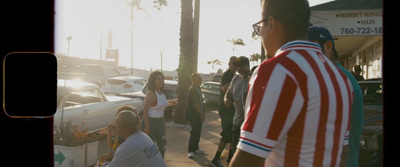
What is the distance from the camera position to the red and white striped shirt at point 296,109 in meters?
1.14

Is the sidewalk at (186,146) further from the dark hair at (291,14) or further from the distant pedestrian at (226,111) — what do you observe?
the dark hair at (291,14)

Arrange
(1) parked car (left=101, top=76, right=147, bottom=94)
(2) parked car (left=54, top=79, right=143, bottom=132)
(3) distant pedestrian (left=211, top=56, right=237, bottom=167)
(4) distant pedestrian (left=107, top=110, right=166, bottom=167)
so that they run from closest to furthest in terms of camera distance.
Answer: (4) distant pedestrian (left=107, top=110, right=166, bottom=167)
(2) parked car (left=54, top=79, right=143, bottom=132)
(3) distant pedestrian (left=211, top=56, right=237, bottom=167)
(1) parked car (left=101, top=76, right=147, bottom=94)

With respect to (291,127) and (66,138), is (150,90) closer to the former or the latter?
(66,138)

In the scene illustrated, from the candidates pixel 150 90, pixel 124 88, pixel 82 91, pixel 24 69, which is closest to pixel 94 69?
pixel 124 88

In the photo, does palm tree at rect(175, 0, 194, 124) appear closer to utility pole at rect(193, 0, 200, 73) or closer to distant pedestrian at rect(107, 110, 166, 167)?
utility pole at rect(193, 0, 200, 73)

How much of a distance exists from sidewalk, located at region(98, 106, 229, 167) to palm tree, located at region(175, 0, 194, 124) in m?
0.81

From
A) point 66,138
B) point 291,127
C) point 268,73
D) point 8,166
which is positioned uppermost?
point 268,73

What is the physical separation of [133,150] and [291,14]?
230cm

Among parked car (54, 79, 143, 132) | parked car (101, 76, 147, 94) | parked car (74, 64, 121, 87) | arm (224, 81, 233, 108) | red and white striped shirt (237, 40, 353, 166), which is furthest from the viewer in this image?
parked car (74, 64, 121, 87)

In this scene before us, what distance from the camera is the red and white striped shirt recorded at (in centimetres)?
114

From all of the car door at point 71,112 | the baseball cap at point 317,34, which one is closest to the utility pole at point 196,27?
the car door at point 71,112

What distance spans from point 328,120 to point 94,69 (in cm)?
1556

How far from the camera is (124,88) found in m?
13.4

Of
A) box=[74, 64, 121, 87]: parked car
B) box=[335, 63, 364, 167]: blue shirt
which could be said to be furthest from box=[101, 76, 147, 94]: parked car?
box=[335, 63, 364, 167]: blue shirt
